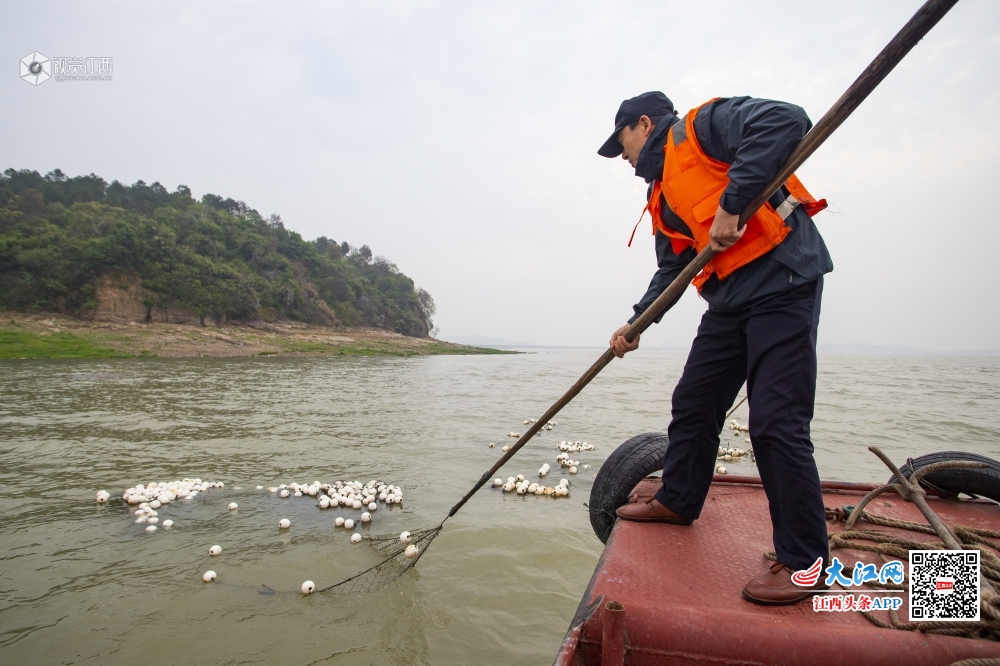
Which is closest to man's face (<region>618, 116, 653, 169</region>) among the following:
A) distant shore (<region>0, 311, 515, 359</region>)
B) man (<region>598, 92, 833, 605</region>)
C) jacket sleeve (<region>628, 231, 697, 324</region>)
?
man (<region>598, 92, 833, 605</region>)

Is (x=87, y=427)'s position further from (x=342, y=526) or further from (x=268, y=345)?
Answer: (x=268, y=345)

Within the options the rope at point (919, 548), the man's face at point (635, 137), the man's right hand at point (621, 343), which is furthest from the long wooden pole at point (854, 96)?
the rope at point (919, 548)

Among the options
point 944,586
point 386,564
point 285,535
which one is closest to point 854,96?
point 944,586

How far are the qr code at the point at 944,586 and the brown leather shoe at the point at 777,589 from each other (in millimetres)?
344

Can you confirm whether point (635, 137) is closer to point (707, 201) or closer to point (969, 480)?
point (707, 201)

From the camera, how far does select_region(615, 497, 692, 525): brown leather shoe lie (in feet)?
10.1

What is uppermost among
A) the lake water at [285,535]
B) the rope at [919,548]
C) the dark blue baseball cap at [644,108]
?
the dark blue baseball cap at [644,108]

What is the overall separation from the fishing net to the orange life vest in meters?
3.22

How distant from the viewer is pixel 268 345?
40219 mm

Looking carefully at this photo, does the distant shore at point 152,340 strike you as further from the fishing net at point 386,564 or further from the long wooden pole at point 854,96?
the long wooden pole at point 854,96

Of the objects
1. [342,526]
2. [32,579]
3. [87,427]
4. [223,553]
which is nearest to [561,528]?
[342,526]

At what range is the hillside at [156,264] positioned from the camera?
38062mm

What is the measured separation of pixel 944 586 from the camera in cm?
204

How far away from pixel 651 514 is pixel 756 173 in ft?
6.60
